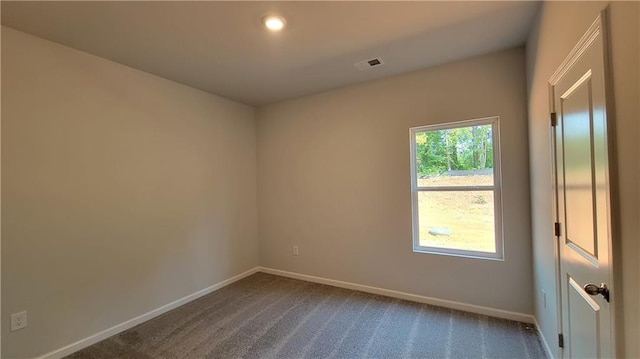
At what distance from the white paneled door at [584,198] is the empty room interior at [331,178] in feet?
0.05

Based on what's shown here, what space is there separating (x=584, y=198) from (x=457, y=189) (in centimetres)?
164

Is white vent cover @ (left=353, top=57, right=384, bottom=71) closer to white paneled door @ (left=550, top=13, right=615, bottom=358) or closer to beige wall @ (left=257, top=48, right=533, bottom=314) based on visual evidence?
beige wall @ (left=257, top=48, right=533, bottom=314)

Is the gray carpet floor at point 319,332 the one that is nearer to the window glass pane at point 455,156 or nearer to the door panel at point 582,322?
the door panel at point 582,322

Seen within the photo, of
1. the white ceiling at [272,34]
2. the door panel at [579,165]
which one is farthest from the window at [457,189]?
the door panel at [579,165]

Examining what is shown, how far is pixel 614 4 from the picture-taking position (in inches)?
41.9

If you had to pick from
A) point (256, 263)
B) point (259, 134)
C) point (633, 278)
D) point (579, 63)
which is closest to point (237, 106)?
point (259, 134)

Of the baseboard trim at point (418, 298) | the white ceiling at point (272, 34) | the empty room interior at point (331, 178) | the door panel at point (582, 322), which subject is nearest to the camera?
the door panel at point (582, 322)

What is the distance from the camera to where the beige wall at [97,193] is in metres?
2.11

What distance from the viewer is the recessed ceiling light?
6.71ft

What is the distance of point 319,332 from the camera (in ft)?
8.44

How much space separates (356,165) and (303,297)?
1757mm

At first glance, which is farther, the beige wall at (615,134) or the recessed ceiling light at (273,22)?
the recessed ceiling light at (273,22)

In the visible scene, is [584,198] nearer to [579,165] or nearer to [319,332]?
[579,165]

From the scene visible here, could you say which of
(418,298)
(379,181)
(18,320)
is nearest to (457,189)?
(379,181)
